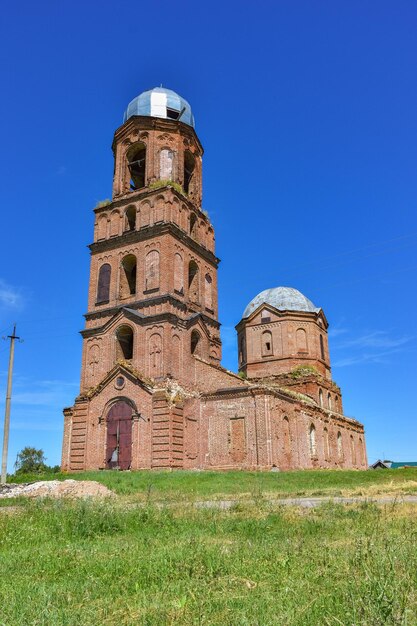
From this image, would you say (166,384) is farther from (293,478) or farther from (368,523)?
(368,523)

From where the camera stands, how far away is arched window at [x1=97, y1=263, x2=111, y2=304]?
103 feet

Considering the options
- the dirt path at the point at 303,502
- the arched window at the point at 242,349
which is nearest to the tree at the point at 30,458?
the arched window at the point at 242,349

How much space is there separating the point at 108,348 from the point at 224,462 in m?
9.58

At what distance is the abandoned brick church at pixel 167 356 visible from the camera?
26.7m

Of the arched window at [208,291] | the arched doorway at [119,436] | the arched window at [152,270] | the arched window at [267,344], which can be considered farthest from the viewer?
the arched window at [267,344]

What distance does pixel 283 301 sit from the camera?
136 feet

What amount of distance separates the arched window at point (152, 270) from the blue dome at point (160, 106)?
1049 cm

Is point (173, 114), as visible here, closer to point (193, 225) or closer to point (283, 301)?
point (193, 225)

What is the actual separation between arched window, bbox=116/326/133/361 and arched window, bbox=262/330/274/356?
12613mm

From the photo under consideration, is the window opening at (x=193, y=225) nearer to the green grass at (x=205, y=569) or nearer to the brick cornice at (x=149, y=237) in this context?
the brick cornice at (x=149, y=237)

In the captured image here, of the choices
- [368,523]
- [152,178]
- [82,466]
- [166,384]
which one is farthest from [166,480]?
[152,178]

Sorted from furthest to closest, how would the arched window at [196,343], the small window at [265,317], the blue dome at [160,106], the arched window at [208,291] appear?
the small window at [265,317]
the blue dome at [160,106]
the arched window at [208,291]
the arched window at [196,343]

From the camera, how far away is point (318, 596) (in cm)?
416

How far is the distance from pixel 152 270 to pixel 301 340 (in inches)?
614
